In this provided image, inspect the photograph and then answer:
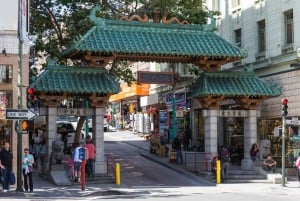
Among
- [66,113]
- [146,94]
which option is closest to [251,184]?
[66,113]

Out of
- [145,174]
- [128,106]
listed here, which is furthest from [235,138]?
[128,106]

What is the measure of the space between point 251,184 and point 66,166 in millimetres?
8872

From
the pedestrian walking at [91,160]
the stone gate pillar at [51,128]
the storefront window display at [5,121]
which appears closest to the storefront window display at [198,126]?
the pedestrian walking at [91,160]

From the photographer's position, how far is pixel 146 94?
194 feet

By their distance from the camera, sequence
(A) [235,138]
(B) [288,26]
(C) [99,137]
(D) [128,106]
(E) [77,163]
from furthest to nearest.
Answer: (D) [128,106], (A) [235,138], (B) [288,26], (C) [99,137], (E) [77,163]

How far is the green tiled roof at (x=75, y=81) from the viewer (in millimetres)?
26641

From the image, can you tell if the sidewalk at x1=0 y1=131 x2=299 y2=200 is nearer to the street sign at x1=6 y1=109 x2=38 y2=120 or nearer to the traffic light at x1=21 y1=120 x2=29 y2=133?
the traffic light at x1=21 y1=120 x2=29 y2=133

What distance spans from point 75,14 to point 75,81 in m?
6.72

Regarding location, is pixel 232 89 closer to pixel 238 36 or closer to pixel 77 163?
pixel 77 163

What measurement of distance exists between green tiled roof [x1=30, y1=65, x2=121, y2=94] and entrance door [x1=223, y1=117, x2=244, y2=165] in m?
9.80

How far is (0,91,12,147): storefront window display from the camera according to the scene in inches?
1005

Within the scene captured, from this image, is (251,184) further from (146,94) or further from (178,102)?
(146,94)

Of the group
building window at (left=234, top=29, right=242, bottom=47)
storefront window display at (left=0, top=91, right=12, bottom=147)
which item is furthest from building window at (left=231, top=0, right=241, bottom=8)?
storefront window display at (left=0, top=91, right=12, bottom=147)

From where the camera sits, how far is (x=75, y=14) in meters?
32.9
